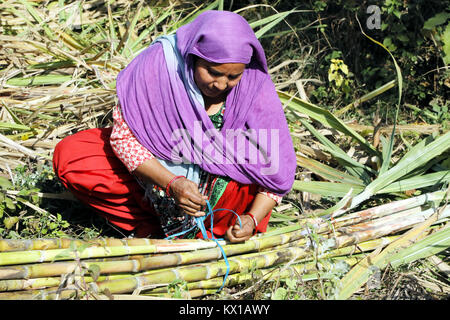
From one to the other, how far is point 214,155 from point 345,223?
2.34ft

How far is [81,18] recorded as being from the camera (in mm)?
3895

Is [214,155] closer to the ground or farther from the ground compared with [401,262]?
farther from the ground

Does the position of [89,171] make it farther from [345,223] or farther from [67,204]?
[345,223]

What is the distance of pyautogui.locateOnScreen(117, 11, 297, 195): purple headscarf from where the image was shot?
96.3 inches

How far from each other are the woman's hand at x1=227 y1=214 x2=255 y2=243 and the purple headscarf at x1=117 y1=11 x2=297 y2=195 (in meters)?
0.20

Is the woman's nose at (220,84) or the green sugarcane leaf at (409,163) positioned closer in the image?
the woman's nose at (220,84)

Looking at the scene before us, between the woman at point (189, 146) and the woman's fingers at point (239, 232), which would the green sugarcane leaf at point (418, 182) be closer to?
the woman at point (189, 146)

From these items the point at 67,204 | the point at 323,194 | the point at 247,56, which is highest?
the point at 247,56

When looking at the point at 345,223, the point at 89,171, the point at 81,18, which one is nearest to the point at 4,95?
the point at 81,18

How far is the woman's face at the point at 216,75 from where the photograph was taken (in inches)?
88.8

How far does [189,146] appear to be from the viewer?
2.51m

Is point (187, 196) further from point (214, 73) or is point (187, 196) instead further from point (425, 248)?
point (425, 248)

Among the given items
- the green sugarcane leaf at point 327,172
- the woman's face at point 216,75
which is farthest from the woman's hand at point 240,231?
the green sugarcane leaf at point 327,172

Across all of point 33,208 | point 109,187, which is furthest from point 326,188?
point 33,208
